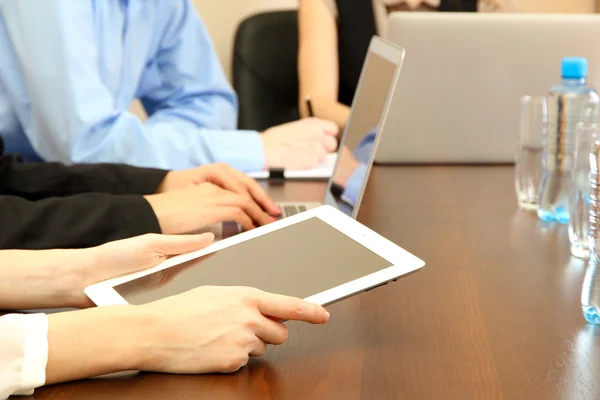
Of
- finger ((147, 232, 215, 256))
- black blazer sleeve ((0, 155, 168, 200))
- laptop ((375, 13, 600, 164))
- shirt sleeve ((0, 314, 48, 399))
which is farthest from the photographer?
laptop ((375, 13, 600, 164))

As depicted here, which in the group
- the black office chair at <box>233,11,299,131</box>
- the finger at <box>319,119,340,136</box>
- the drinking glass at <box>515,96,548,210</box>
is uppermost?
the drinking glass at <box>515,96,548,210</box>

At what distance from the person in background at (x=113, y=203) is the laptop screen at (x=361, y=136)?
114mm

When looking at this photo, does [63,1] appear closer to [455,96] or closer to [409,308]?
[455,96]

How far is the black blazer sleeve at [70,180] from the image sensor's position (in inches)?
53.3

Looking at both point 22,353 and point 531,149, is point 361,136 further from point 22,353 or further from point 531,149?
point 22,353

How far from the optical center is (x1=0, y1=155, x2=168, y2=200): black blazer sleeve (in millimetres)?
1354

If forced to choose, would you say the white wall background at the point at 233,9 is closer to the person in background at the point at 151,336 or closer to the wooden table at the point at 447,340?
the wooden table at the point at 447,340

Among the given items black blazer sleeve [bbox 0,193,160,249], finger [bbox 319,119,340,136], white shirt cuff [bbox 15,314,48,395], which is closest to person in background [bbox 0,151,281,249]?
black blazer sleeve [bbox 0,193,160,249]

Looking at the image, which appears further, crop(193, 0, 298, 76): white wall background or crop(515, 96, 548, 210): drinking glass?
crop(193, 0, 298, 76): white wall background

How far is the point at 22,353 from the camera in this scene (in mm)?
726

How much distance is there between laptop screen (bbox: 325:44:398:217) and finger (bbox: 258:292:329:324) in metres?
0.39

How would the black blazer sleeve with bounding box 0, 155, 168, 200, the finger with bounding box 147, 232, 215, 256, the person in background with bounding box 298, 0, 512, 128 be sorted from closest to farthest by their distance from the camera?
the finger with bounding box 147, 232, 215, 256 → the black blazer sleeve with bounding box 0, 155, 168, 200 → the person in background with bounding box 298, 0, 512, 128

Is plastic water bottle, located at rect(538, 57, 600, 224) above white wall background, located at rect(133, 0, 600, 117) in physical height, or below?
above

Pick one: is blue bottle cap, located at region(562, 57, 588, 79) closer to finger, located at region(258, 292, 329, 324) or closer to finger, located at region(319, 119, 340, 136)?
finger, located at region(319, 119, 340, 136)
